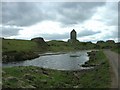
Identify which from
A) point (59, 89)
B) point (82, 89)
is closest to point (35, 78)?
point (59, 89)

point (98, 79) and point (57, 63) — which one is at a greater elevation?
point (98, 79)

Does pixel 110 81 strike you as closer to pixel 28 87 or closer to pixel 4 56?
pixel 28 87

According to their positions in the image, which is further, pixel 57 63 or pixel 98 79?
pixel 57 63

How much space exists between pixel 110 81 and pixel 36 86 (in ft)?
32.9

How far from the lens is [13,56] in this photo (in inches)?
4530

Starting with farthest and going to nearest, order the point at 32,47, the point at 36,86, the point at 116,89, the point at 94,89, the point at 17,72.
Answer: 1. the point at 32,47
2. the point at 17,72
3. the point at 36,86
4. the point at 94,89
5. the point at 116,89

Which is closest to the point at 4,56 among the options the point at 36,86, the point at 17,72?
the point at 17,72

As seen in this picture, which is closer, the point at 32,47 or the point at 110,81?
the point at 110,81

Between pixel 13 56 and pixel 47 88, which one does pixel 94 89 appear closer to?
pixel 47 88

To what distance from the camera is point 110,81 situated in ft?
100

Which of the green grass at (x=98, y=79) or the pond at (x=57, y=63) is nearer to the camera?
the green grass at (x=98, y=79)

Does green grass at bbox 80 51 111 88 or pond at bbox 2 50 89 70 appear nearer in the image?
green grass at bbox 80 51 111 88

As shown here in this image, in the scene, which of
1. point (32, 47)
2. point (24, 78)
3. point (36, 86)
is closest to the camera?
point (36, 86)

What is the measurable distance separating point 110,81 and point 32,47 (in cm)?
16717
